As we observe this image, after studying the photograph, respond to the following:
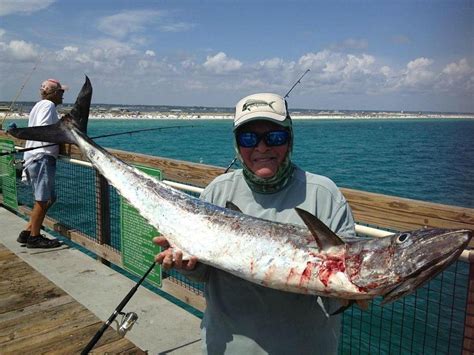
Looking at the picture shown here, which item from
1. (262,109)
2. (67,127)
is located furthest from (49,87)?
(262,109)

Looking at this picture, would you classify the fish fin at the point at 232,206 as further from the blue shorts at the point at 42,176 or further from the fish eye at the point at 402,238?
the blue shorts at the point at 42,176

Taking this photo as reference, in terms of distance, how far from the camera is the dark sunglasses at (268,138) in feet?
7.23

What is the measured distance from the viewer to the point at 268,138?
221cm

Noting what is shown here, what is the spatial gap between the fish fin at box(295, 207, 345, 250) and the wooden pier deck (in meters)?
1.93

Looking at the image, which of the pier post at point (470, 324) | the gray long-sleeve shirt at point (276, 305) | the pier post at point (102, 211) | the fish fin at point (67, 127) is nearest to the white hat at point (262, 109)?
the gray long-sleeve shirt at point (276, 305)

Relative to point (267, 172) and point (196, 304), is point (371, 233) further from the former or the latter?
point (196, 304)

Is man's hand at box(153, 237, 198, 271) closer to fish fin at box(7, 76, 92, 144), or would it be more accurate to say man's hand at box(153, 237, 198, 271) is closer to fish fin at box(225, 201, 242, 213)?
fish fin at box(225, 201, 242, 213)

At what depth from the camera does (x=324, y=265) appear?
75.5 inches

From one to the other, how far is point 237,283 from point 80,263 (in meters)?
3.83

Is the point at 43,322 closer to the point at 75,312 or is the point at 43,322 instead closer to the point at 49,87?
the point at 75,312

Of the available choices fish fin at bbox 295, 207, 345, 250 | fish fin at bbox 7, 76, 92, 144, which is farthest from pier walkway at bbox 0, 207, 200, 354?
fish fin at bbox 295, 207, 345, 250

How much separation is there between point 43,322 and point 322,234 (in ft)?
9.26

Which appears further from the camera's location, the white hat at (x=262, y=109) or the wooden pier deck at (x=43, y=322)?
the wooden pier deck at (x=43, y=322)

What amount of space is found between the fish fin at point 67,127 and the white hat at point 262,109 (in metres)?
1.71
